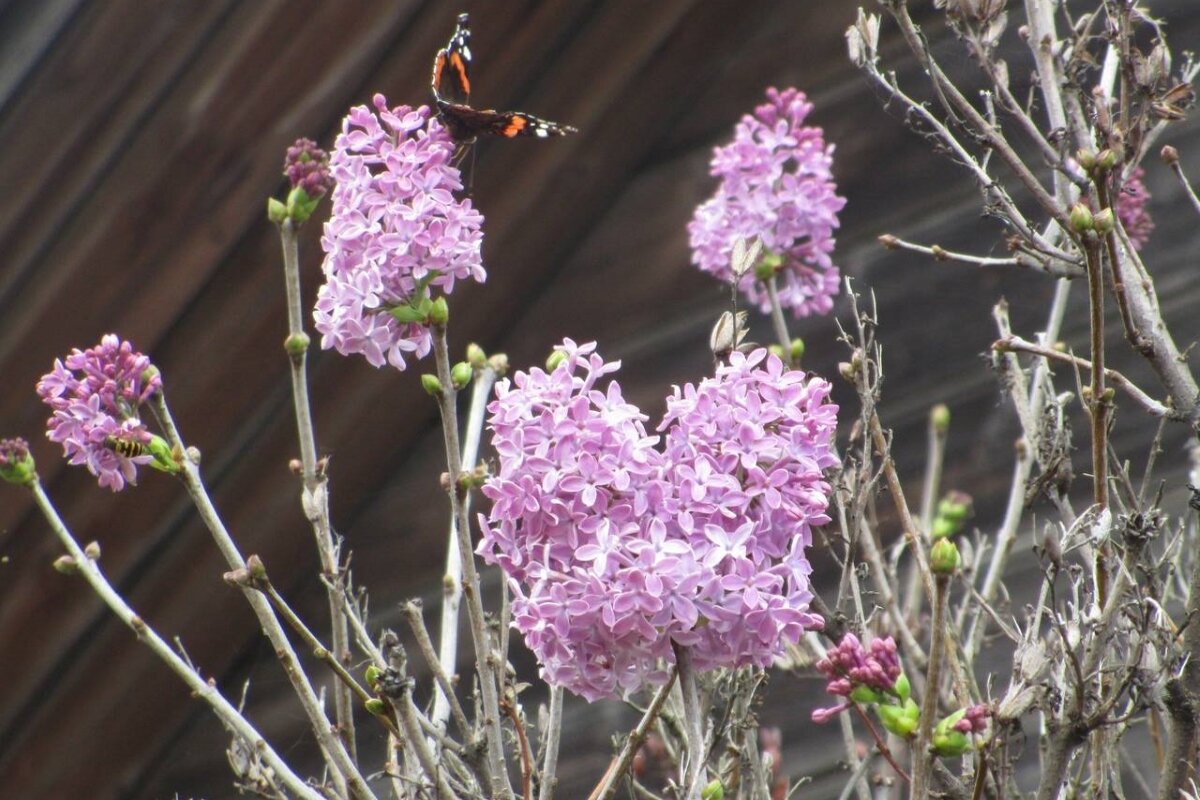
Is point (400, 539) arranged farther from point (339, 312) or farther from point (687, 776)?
point (687, 776)

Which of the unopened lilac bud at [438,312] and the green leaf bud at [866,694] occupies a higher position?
the unopened lilac bud at [438,312]

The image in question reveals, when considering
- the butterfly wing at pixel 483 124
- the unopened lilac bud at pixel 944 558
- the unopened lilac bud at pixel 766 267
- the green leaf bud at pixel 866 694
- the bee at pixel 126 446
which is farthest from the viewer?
the unopened lilac bud at pixel 766 267

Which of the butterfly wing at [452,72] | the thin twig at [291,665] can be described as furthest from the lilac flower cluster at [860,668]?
the butterfly wing at [452,72]

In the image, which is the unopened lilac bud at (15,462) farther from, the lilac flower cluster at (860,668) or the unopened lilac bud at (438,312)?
the lilac flower cluster at (860,668)

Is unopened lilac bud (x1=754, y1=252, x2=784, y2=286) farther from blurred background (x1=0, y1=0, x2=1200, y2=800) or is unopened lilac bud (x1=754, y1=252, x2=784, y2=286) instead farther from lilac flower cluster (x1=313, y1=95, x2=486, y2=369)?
blurred background (x1=0, y1=0, x2=1200, y2=800)

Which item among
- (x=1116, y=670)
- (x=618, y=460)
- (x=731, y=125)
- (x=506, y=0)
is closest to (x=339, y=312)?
(x=618, y=460)

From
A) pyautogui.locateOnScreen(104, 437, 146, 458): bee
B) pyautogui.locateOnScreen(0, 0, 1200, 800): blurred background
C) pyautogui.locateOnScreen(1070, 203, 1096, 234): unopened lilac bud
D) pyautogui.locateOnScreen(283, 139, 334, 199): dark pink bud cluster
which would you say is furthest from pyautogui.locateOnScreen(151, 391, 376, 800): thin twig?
pyautogui.locateOnScreen(0, 0, 1200, 800): blurred background
